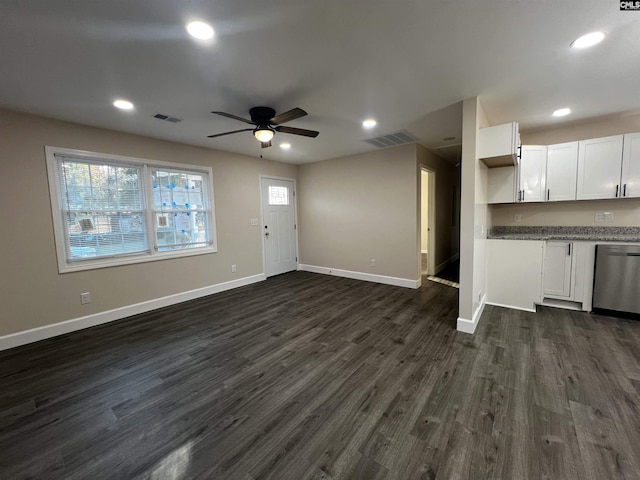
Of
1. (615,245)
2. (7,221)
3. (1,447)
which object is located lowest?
(1,447)

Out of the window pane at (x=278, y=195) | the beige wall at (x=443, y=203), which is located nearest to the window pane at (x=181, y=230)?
the window pane at (x=278, y=195)

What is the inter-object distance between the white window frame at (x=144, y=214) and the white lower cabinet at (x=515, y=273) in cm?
441

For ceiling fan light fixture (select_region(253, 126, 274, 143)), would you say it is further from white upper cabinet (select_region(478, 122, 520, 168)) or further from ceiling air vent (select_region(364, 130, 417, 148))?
white upper cabinet (select_region(478, 122, 520, 168))

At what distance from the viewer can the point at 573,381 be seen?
2.04 m

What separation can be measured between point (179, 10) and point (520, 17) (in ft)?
6.78

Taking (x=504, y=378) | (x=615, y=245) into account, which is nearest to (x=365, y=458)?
(x=504, y=378)

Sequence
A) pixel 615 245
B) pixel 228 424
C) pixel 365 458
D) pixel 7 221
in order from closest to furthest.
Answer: pixel 365 458, pixel 228 424, pixel 7 221, pixel 615 245

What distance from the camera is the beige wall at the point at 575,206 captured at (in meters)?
3.40

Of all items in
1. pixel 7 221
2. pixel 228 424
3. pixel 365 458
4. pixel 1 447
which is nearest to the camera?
pixel 365 458

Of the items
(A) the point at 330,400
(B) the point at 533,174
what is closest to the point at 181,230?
(A) the point at 330,400

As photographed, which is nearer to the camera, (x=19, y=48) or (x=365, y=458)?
(x=365, y=458)

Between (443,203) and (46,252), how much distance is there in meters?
6.69

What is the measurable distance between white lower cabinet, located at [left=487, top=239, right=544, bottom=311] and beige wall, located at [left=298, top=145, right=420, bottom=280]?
45.8 inches

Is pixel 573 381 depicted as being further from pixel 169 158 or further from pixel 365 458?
pixel 169 158
